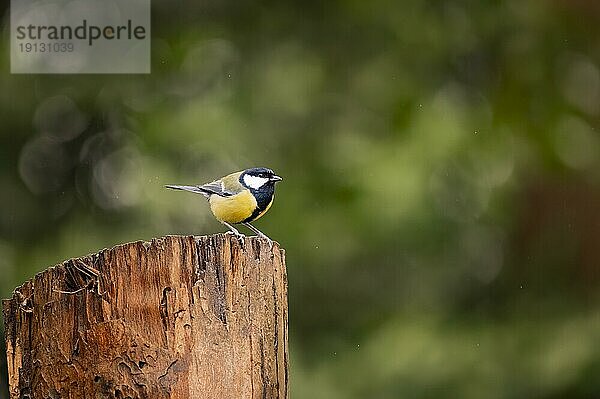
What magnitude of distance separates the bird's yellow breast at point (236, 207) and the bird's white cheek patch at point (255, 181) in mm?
19

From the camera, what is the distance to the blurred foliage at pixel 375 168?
500 centimetres

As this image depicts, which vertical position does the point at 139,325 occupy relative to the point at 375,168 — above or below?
below

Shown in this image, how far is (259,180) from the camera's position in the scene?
2326 mm

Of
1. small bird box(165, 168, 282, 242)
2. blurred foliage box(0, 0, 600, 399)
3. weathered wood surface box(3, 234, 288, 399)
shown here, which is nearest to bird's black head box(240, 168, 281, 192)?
small bird box(165, 168, 282, 242)

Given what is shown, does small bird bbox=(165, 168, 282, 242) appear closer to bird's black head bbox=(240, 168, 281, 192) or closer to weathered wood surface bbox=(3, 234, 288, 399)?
bird's black head bbox=(240, 168, 281, 192)

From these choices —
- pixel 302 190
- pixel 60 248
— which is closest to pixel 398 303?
pixel 302 190

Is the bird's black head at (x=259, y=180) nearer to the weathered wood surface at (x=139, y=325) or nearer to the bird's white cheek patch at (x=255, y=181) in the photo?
the bird's white cheek patch at (x=255, y=181)

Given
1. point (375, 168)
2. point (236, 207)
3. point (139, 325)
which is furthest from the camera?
point (375, 168)

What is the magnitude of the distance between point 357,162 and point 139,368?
361 cm

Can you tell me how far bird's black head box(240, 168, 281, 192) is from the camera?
232 cm

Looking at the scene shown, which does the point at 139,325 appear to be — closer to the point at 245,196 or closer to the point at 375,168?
the point at 245,196

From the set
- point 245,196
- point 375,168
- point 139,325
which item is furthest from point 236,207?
point 375,168

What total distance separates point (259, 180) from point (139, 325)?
82cm

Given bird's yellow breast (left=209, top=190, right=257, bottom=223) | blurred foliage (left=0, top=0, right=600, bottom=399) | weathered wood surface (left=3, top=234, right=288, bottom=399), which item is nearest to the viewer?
weathered wood surface (left=3, top=234, right=288, bottom=399)
